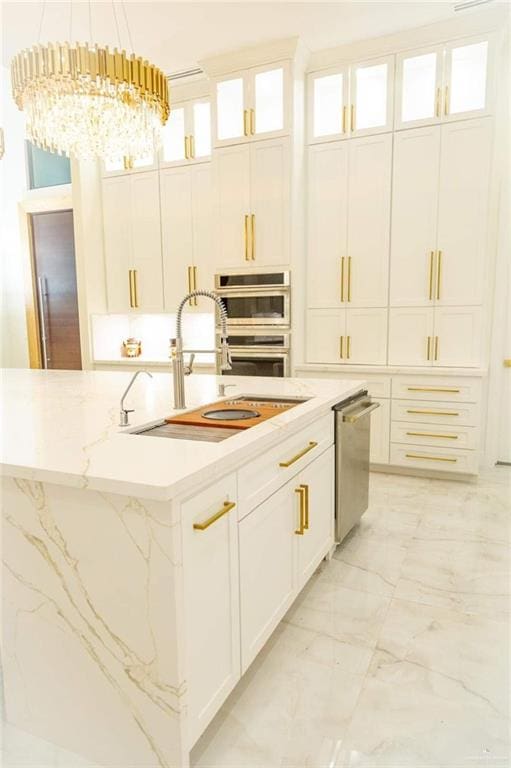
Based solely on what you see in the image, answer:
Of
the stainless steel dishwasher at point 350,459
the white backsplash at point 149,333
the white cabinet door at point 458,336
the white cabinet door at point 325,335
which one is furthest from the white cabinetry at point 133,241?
the stainless steel dishwasher at point 350,459

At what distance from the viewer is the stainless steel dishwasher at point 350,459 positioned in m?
2.35

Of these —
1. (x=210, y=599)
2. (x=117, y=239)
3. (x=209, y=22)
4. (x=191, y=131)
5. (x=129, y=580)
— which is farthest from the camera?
(x=117, y=239)

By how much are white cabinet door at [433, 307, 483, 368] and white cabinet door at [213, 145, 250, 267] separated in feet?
5.46

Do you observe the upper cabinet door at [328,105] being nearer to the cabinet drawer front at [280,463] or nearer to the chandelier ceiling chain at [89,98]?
the chandelier ceiling chain at [89,98]

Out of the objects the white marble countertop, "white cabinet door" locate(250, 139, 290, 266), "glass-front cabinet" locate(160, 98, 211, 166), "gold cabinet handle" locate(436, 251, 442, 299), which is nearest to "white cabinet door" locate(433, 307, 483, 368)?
"gold cabinet handle" locate(436, 251, 442, 299)

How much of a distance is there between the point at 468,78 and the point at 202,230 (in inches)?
94.3

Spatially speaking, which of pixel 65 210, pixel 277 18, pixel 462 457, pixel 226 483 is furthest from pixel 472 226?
pixel 65 210

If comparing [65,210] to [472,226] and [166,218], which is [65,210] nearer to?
[166,218]

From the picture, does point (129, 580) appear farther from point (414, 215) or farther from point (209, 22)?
point (209, 22)

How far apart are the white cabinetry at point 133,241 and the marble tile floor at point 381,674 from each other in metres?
3.24

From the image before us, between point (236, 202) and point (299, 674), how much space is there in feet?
11.5

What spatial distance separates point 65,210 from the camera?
5.38m

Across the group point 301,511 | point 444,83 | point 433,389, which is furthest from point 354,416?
point 444,83

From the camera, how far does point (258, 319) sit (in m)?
4.13
